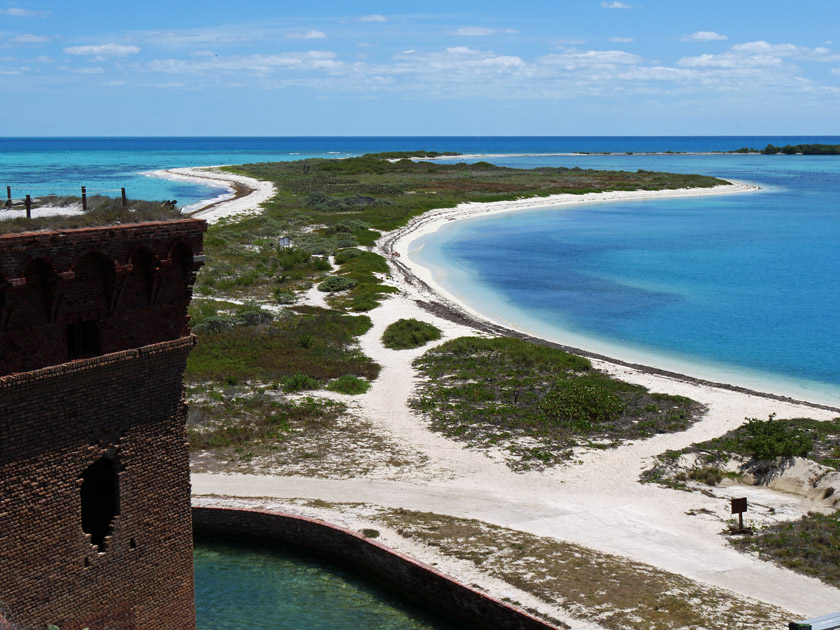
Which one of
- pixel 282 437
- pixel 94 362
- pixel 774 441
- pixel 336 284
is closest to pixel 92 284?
pixel 94 362

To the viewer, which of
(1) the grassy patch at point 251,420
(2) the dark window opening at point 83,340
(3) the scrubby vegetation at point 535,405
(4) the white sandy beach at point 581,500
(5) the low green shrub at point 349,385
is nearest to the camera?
(2) the dark window opening at point 83,340

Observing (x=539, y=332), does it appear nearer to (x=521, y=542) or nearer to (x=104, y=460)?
(x=521, y=542)

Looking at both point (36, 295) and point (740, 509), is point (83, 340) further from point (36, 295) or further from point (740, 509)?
point (740, 509)

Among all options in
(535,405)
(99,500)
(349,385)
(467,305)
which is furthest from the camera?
(467,305)

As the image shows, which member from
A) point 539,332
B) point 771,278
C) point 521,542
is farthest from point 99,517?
point 771,278

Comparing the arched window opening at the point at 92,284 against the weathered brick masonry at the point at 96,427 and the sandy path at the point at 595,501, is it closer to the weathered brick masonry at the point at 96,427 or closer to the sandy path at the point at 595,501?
the weathered brick masonry at the point at 96,427

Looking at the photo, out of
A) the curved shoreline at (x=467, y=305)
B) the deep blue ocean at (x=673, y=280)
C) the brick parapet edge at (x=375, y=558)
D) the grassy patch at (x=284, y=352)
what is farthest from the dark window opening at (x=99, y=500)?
the curved shoreline at (x=467, y=305)
